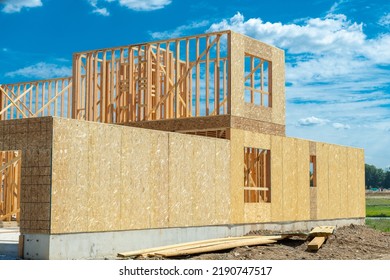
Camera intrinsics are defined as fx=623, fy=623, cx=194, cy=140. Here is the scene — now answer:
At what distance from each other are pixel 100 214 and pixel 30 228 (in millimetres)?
1574

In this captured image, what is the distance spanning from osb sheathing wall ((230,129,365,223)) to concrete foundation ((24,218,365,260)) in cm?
132

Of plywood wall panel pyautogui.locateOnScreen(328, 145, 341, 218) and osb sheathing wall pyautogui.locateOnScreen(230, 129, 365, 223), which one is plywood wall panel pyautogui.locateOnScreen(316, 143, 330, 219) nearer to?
osb sheathing wall pyautogui.locateOnScreen(230, 129, 365, 223)

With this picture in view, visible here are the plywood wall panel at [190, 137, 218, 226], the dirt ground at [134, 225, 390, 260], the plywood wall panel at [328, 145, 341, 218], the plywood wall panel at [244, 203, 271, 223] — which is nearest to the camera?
the dirt ground at [134, 225, 390, 260]

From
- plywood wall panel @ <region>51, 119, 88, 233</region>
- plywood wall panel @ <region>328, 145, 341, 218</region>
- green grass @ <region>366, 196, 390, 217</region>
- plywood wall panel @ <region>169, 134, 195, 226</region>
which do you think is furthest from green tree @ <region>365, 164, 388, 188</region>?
plywood wall panel @ <region>51, 119, 88, 233</region>

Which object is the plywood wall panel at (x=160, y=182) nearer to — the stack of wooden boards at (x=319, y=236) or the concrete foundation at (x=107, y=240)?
the concrete foundation at (x=107, y=240)

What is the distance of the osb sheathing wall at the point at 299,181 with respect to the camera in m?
18.4

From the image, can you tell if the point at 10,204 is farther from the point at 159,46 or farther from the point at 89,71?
the point at 159,46

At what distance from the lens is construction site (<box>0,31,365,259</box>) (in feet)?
42.4

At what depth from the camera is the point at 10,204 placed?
24125 mm

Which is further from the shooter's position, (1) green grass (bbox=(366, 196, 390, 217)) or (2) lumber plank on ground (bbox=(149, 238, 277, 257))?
(1) green grass (bbox=(366, 196, 390, 217))

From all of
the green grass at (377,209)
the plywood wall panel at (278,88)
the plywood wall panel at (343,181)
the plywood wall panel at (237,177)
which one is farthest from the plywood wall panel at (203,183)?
the green grass at (377,209)

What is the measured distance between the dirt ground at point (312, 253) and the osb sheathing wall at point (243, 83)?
12.5 feet

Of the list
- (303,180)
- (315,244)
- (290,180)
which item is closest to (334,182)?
(303,180)

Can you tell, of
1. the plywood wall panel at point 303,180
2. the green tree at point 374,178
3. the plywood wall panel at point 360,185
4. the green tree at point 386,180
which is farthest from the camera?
the green tree at point 374,178
